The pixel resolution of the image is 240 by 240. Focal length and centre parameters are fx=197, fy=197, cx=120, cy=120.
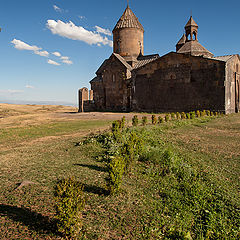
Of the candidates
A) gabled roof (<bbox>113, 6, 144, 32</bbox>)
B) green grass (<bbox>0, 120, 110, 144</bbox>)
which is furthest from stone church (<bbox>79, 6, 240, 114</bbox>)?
green grass (<bbox>0, 120, 110, 144</bbox>)

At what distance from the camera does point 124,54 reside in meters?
26.1

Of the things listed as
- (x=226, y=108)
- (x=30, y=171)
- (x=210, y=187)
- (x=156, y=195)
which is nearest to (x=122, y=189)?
(x=156, y=195)

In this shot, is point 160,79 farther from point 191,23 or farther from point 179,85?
point 191,23

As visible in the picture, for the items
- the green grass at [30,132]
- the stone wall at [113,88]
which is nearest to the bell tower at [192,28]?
the stone wall at [113,88]

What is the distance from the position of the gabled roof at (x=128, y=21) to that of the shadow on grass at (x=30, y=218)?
26088 mm

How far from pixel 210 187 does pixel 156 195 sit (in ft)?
4.09

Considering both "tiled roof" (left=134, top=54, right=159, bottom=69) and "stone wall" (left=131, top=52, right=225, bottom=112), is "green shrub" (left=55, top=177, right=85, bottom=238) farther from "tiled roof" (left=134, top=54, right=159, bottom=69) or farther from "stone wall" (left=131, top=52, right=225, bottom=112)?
"tiled roof" (left=134, top=54, right=159, bottom=69)

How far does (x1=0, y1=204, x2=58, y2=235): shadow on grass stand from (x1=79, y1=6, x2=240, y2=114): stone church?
18.5m

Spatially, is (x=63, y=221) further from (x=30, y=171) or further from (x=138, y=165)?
(x=138, y=165)

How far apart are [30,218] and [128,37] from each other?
25929mm

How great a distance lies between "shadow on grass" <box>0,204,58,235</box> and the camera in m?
2.73

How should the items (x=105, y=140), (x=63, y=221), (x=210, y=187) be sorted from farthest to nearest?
1. (x=105, y=140)
2. (x=210, y=187)
3. (x=63, y=221)

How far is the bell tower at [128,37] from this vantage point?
25531 millimetres

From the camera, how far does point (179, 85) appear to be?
66.1 ft
